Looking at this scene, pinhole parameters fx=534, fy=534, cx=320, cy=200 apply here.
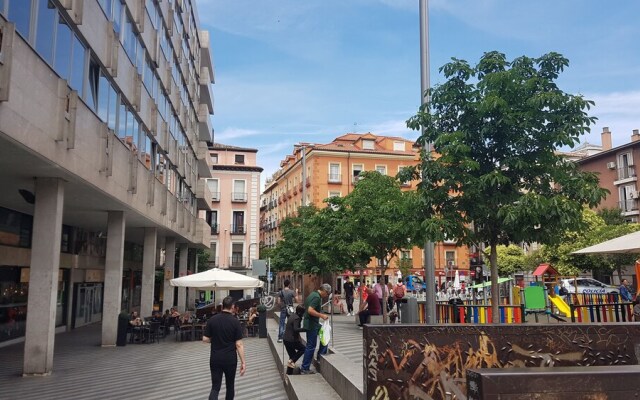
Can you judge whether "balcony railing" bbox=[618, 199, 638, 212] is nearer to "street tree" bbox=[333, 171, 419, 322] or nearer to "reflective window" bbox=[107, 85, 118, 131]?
"street tree" bbox=[333, 171, 419, 322]

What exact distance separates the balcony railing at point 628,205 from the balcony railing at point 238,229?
132 feet

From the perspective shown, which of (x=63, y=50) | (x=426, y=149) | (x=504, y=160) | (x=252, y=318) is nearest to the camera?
(x=504, y=160)

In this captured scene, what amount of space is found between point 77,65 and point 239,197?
167ft

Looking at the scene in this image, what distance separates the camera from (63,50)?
1201 centimetres

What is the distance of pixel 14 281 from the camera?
58.4 ft

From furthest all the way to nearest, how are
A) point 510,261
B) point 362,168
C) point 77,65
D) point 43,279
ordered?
1. point 362,168
2. point 510,261
3. point 77,65
4. point 43,279

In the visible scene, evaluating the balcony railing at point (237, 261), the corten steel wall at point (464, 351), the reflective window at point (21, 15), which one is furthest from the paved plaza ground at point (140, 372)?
the balcony railing at point (237, 261)

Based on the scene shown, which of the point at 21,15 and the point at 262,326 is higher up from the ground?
the point at 21,15

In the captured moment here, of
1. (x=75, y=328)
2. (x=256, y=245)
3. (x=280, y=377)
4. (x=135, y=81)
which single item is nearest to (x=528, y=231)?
(x=280, y=377)

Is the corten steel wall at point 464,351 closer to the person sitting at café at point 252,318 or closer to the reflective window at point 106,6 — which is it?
the reflective window at point 106,6

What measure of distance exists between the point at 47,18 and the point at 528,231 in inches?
409

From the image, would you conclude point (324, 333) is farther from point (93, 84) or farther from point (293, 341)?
point (93, 84)

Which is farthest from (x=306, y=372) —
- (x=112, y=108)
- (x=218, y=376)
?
(x=112, y=108)

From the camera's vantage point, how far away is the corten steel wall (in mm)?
6359
